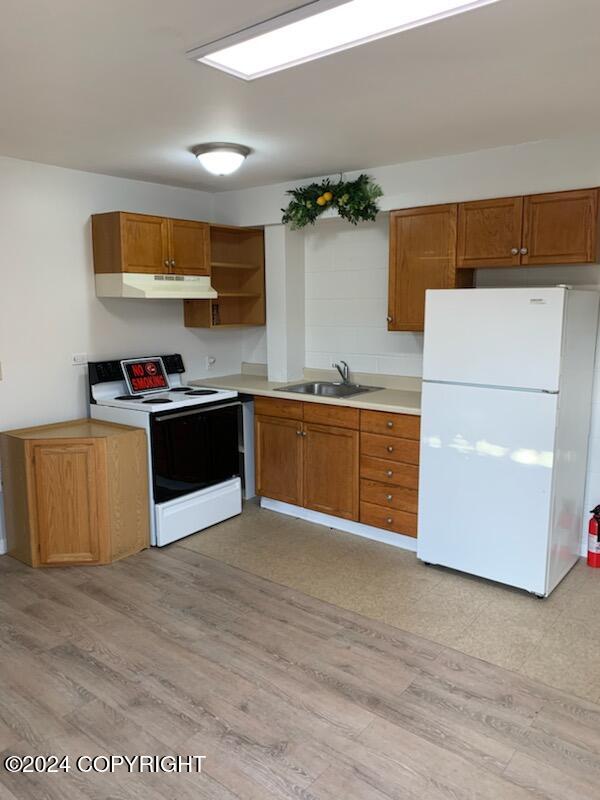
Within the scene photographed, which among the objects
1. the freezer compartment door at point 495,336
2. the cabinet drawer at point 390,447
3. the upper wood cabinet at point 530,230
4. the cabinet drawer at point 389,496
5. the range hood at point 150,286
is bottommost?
the cabinet drawer at point 389,496

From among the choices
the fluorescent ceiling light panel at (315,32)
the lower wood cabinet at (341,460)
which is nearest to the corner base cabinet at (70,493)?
the lower wood cabinet at (341,460)

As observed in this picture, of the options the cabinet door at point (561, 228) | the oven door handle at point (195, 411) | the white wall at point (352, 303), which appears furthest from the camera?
the white wall at point (352, 303)

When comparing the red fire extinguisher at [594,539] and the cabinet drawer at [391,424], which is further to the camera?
the cabinet drawer at [391,424]

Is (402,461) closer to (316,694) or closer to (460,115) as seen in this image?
(316,694)

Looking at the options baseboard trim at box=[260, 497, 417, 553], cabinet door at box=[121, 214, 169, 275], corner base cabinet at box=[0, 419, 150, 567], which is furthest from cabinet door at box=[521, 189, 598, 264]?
corner base cabinet at box=[0, 419, 150, 567]

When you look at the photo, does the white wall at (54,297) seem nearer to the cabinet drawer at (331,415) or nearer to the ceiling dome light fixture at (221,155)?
the ceiling dome light fixture at (221,155)

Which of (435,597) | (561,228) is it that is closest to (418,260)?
(561,228)

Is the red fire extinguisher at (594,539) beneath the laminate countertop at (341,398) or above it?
beneath

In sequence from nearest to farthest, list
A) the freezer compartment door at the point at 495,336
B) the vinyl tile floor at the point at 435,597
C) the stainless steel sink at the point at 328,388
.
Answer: the vinyl tile floor at the point at 435,597 < the freezer compartment door at the point at 495,336 < the stainless steel sink at the point at 328,388

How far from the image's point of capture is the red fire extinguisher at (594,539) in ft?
11.5

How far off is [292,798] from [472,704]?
0.84 metres

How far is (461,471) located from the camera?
10.9 ft

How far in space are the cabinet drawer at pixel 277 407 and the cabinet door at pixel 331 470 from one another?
137 millimetres

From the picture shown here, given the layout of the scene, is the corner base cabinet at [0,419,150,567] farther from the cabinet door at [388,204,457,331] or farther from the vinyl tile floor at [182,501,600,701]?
the cabinet door at [388,204,457,331]
